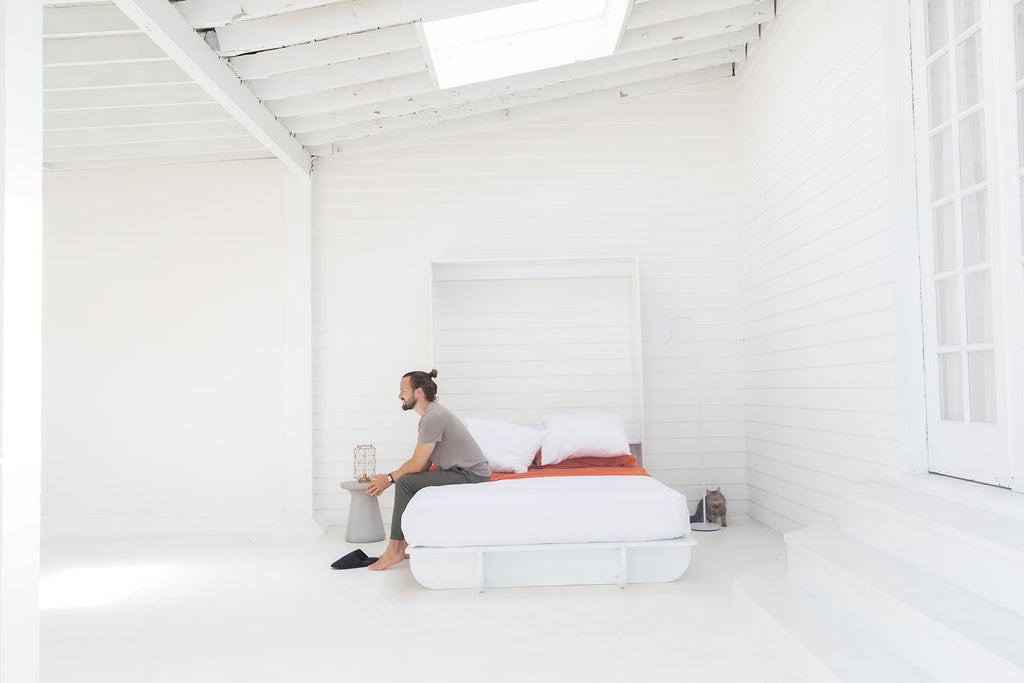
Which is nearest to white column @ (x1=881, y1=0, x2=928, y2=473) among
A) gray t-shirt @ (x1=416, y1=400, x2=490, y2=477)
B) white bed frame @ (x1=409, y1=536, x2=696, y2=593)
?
white bed frame @ (x1=409, y1=536, x2=696, y2=593)

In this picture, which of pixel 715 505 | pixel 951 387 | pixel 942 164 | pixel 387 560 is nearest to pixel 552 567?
pixel 387 560

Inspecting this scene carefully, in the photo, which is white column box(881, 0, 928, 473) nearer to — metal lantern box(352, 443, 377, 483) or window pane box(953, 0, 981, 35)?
window pane box(953, 0, 981, 35)

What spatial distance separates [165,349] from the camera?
703 centimetres

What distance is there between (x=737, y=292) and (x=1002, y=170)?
3.51 m

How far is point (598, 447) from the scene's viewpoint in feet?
20.0

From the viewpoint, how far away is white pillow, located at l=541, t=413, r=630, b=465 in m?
6.11

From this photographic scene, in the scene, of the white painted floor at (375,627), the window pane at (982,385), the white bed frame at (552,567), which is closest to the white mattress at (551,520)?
the white bed frame at (552,567)

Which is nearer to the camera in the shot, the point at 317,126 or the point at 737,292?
the point at 317,126

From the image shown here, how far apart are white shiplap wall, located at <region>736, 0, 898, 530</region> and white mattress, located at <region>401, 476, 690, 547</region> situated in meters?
1.25

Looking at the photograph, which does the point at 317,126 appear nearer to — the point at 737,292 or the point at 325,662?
the point at 737,292

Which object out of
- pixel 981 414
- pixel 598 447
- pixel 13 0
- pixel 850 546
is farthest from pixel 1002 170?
pixel 13 0

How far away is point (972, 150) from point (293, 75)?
4.07m

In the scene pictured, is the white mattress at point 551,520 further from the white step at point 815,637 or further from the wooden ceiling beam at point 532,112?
the wooden ceiling beam at point 532,112

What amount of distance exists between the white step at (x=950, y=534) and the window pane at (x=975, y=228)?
1.09 m
